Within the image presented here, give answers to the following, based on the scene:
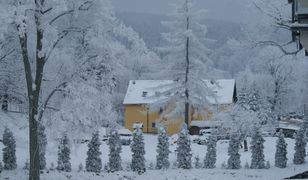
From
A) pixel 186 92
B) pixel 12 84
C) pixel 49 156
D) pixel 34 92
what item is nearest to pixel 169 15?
pixel 186 92

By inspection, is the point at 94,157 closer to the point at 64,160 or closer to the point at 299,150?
the point at 64,160

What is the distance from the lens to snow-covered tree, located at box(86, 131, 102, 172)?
69.3 feet

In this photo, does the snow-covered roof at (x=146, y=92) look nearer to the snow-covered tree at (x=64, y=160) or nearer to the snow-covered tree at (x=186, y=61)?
the snow-covered tree at (x=186, y=61)

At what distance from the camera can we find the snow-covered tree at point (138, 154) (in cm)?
2164

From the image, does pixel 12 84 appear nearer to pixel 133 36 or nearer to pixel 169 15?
pixel 133 36

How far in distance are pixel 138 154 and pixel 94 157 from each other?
6.88ft

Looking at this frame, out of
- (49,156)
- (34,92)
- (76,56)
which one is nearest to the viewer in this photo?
(34,92)

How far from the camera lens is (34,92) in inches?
609

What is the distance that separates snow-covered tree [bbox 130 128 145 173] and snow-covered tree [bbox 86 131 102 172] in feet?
5.38

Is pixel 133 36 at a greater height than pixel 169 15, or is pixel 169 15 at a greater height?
pixel 169 15

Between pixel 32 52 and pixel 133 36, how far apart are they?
12.3 feet

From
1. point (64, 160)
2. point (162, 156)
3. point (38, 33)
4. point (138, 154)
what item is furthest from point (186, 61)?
point (38, 33)

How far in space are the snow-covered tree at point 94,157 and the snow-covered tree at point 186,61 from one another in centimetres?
1665

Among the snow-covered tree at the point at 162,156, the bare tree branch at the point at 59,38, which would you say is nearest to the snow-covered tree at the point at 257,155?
the snow-covered tree at the point at 162,156
